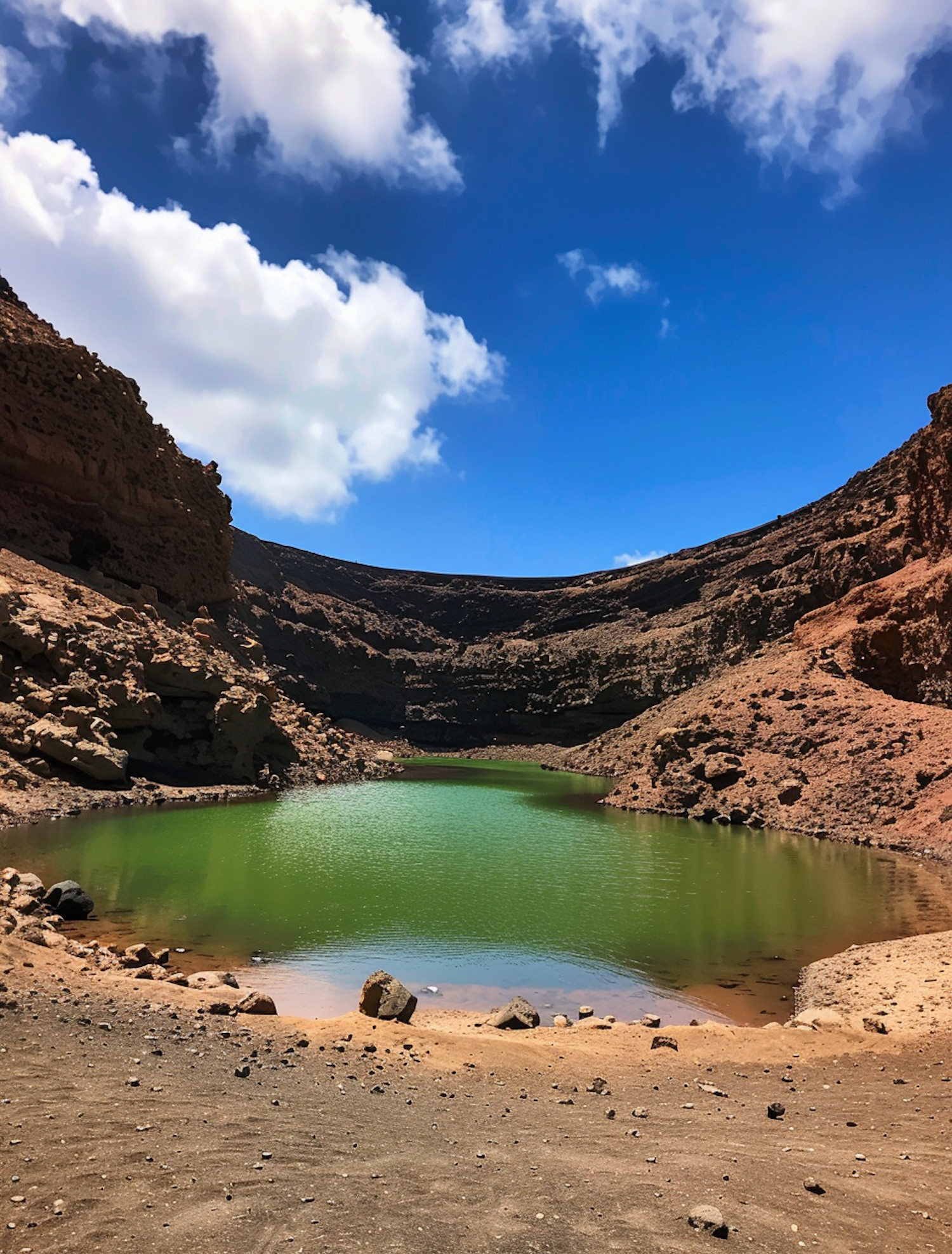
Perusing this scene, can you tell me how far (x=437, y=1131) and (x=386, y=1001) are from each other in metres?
3.71

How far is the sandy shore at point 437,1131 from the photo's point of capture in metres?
4.05

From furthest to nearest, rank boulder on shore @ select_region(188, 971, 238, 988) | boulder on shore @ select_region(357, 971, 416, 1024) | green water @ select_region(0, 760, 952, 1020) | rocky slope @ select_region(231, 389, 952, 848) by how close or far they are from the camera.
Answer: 1. rocky slope @ select_region(231, 389, 952, 848)
2. green water @ select_region(0, 760, 952, 1020)
3. boulder on shore @ select_region(188, 971, 238, 988)
4. boulder on shore @ select_region(357, 971, 416, 1024)

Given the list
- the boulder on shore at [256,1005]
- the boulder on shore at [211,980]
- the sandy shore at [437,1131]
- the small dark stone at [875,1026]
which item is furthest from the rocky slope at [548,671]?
the boulder on shore at [256,1005]

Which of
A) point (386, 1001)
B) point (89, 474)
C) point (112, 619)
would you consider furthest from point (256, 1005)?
point (89, 474)

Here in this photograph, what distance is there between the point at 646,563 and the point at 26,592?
280ft

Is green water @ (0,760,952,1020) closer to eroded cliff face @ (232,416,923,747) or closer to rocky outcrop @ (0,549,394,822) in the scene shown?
rocky outcrop @ (0,549,394,822)

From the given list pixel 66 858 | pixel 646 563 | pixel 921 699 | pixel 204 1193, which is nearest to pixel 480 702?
pixel 646 563

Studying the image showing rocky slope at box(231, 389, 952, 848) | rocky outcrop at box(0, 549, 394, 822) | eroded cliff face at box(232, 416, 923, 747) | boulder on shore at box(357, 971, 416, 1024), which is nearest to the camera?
boulder on shore at box(357, 971, 416, 1024)

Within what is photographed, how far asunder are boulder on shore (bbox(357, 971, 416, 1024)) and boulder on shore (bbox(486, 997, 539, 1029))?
1221mm

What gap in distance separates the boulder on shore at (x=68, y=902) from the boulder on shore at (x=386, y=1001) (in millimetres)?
7916

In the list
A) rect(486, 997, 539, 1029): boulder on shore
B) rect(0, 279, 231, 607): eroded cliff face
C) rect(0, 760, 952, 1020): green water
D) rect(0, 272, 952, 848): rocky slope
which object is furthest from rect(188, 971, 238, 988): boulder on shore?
rect(0, 279, 231, 607): eroded cliff face

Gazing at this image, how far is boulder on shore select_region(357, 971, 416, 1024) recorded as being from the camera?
30.3 ft

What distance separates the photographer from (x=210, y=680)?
3853 centimetres

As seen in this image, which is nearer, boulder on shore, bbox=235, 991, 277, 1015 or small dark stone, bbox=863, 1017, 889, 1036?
boulder on shore, bbox=235, 991, 277, 1015
